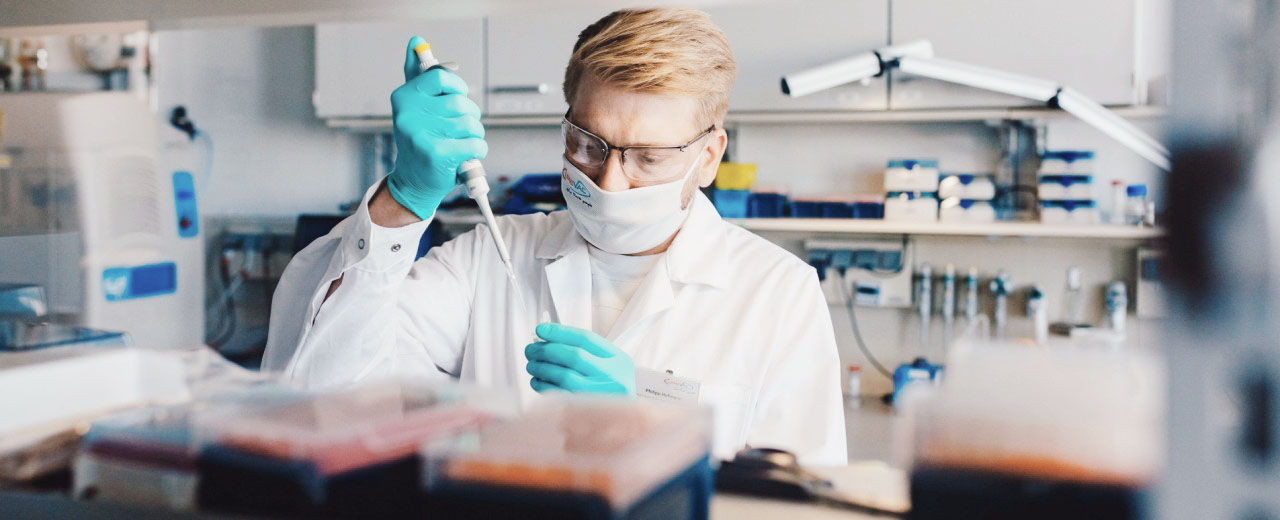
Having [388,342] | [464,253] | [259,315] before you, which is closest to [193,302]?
[259,315]

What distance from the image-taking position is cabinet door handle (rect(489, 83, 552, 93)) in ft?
10.2

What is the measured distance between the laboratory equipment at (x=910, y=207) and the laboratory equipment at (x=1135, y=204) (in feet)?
2.00

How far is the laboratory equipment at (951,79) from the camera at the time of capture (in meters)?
2.43

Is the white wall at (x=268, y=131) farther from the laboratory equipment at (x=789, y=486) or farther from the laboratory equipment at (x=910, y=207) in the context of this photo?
the laboratory equipment at (x=789, y=486)

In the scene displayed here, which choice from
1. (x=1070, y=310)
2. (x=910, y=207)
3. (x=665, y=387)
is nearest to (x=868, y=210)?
(x=910, y=207)

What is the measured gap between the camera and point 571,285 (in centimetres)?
158

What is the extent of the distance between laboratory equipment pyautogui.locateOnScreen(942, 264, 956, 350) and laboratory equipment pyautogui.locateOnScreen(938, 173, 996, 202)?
0.82 ft

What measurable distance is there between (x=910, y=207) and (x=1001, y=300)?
457 millimetres

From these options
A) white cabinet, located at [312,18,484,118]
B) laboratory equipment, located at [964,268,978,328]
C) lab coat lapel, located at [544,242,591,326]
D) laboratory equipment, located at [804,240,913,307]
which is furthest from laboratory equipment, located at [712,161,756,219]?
lab coat lapel, located at [544,242,591,326]

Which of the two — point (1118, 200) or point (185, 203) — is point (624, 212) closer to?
point (1118, 200)

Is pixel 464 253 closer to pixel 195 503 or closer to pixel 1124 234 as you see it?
pixel 195 503

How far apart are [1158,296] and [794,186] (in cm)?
295

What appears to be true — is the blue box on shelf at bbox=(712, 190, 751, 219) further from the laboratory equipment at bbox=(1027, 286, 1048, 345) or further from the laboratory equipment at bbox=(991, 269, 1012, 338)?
the laboratory equipment at bbox=(1027, 286, 1048, 345)

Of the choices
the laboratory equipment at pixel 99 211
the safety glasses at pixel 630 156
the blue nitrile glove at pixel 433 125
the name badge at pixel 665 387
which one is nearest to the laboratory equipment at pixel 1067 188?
the safety glasses at pixel 630 156
